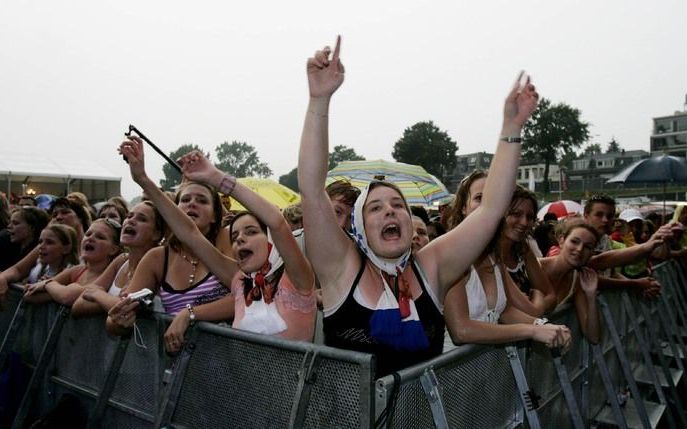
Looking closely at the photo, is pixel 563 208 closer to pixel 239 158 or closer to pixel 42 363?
pixel 42 363

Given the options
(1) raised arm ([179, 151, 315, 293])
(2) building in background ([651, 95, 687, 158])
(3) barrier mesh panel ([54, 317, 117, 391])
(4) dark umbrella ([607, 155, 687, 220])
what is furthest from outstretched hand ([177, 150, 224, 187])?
(2) building in background ([651, 95, 687, 158])

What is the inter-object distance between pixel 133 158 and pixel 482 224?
6.82 ft

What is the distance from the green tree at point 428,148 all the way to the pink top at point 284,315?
87855 millimetres

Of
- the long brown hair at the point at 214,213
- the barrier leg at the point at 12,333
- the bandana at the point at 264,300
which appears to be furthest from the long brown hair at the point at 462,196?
the barrier leg at the point at 12,333

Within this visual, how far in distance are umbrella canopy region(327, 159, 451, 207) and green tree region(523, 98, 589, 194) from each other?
8085cm

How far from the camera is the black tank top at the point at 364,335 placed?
2.19m

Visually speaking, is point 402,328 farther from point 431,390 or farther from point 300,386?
point 300,386

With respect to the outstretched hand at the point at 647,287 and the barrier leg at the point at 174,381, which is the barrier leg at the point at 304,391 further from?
the outstretched hand at the point at 647,287

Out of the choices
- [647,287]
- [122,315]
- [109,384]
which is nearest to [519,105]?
[122,315]

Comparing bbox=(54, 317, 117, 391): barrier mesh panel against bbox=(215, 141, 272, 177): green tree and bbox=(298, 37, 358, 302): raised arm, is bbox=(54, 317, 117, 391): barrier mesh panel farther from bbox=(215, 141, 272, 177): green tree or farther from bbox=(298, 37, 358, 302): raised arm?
bbox=(215, 141, 272, 177): green tree

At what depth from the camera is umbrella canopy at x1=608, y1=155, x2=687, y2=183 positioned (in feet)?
31.2

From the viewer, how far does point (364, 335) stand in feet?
7.22

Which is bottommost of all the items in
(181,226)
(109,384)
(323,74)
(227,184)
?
(109,384)

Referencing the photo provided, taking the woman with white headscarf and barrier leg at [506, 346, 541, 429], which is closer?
the woman with white headscarf
